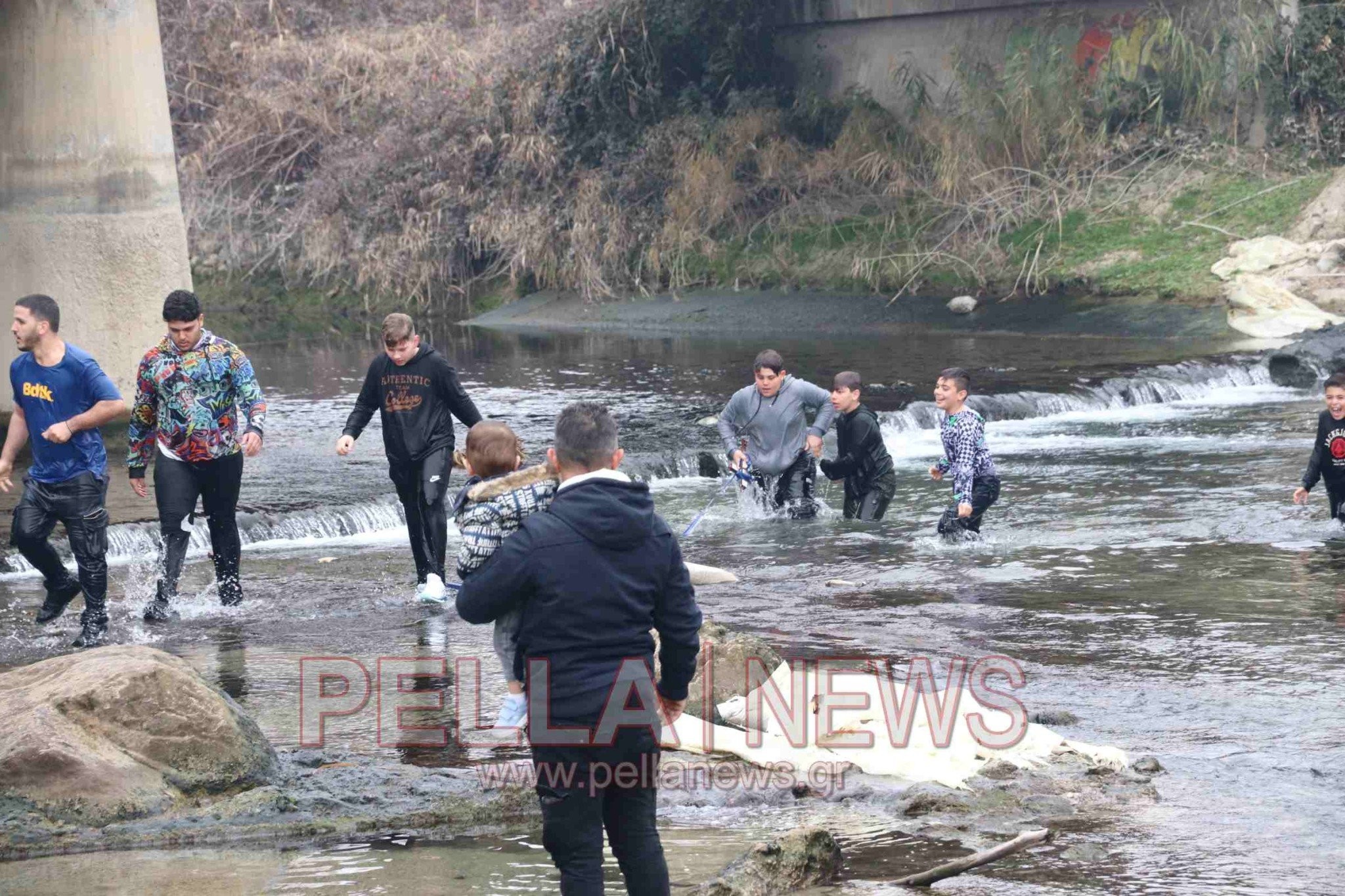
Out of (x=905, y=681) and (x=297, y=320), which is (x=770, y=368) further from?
(x=297, y=320)

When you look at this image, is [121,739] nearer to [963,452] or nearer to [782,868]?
[782,868]

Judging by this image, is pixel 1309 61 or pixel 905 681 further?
pixel 1309 61

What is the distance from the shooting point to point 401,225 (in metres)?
33.5

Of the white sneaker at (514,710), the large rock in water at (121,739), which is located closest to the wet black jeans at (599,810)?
the white sneaker at (514,710)

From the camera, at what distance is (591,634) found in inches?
185

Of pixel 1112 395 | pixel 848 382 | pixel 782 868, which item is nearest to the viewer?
pixel 782 868

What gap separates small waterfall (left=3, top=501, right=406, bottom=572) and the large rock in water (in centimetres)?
588

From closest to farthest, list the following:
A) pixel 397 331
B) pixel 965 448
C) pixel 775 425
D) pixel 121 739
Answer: pixel 121 739
pixel 397 331
pixel 965 448
pixel 775 425

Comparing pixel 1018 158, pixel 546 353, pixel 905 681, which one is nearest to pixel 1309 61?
pixel 1018 158

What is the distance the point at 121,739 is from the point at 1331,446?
790 cm

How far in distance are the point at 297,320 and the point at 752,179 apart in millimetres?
8675

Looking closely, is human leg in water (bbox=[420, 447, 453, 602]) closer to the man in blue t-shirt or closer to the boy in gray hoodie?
the man in blue t-shirt

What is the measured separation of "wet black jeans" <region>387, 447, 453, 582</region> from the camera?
32.6 feet

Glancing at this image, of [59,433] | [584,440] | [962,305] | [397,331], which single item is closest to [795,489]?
[397,331]
